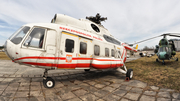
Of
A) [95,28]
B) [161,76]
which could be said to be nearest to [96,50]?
[95,28]

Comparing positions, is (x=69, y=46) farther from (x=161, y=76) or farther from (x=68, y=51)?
(x=161, y=76)

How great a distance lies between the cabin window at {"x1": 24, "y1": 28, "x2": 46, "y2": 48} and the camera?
11.0ft

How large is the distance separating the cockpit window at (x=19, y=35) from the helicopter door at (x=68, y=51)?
141 centimetres

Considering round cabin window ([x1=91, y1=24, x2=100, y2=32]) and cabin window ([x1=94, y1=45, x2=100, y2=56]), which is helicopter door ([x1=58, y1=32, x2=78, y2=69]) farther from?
round cabin window ([x1=91, y1=24, x2=100, y2=32])

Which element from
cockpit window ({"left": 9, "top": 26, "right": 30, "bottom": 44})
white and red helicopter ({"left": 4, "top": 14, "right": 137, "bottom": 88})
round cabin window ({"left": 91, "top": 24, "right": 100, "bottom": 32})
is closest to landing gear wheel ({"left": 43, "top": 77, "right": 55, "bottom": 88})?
white and red helicopter ({"left": 4, "top": 14, "right": 137, "bottom": 88})

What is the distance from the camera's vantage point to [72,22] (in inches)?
189

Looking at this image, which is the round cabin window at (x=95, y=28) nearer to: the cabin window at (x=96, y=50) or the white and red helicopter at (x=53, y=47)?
the white and red helicopter at (x=53, y=47)

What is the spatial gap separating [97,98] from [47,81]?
7.28 feet

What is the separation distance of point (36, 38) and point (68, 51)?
4.44 feet

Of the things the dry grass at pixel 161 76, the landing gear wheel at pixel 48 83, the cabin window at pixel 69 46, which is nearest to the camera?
the landing gear wheel at pixel 48 83

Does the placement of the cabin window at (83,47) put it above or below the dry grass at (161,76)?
above

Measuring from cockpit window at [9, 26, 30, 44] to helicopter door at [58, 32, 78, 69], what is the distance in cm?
141

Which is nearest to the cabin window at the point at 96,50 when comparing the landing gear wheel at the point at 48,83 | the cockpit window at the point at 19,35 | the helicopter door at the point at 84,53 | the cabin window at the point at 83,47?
the helicopter door at the point at 84,53

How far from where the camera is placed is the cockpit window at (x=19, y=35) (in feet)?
11.0
